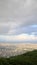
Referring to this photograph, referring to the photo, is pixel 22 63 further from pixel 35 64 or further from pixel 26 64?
pixel 35 64

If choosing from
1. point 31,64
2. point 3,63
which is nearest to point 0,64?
point 3,63

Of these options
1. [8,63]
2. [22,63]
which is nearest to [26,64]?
[22,63]

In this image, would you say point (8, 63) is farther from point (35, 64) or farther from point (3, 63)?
point (35, 64)

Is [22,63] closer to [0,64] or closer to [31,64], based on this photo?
[31,64]

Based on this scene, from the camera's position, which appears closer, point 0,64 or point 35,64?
point 0,64

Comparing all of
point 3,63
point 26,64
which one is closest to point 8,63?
point 3,63

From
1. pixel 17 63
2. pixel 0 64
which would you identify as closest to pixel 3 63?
pixel 0 64

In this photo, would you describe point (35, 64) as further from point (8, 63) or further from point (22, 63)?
point (8, 63)
